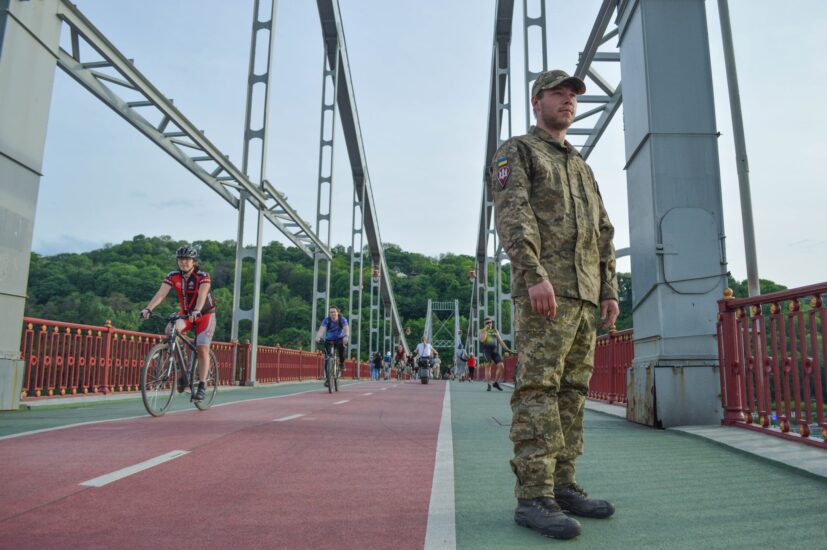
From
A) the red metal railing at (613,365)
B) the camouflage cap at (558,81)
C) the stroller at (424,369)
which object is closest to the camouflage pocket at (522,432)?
the camouflage cap at (558,81)

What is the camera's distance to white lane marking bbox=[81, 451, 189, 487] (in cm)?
319

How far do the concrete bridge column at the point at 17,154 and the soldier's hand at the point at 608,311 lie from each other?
6.53 meters

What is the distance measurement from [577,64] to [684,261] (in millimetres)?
6417

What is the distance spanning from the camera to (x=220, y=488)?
A: 10.4ft

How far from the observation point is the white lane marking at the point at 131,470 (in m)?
3.19

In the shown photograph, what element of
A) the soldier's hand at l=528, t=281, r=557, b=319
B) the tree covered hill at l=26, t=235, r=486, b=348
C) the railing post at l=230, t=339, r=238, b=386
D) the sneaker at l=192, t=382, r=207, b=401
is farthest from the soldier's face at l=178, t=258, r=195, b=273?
the tree covered hill at l=26, t=235, r=486, b=348

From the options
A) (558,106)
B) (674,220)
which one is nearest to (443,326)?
(674,220)

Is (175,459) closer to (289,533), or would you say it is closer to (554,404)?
Answer: (289,533)

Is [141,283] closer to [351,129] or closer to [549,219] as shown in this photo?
[351,129]

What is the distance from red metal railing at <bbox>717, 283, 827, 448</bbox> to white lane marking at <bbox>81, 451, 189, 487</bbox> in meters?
4.01

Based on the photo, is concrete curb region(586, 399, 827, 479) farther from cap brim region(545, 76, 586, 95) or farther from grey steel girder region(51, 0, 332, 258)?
grey steel girder region(51, 0, 332, 258)

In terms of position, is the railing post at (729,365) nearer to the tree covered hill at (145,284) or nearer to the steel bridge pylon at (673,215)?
the steel bridge pylon at (673,215)

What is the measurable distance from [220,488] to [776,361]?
3.88 metres

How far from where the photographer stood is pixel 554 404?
Result: 267 centimetres
